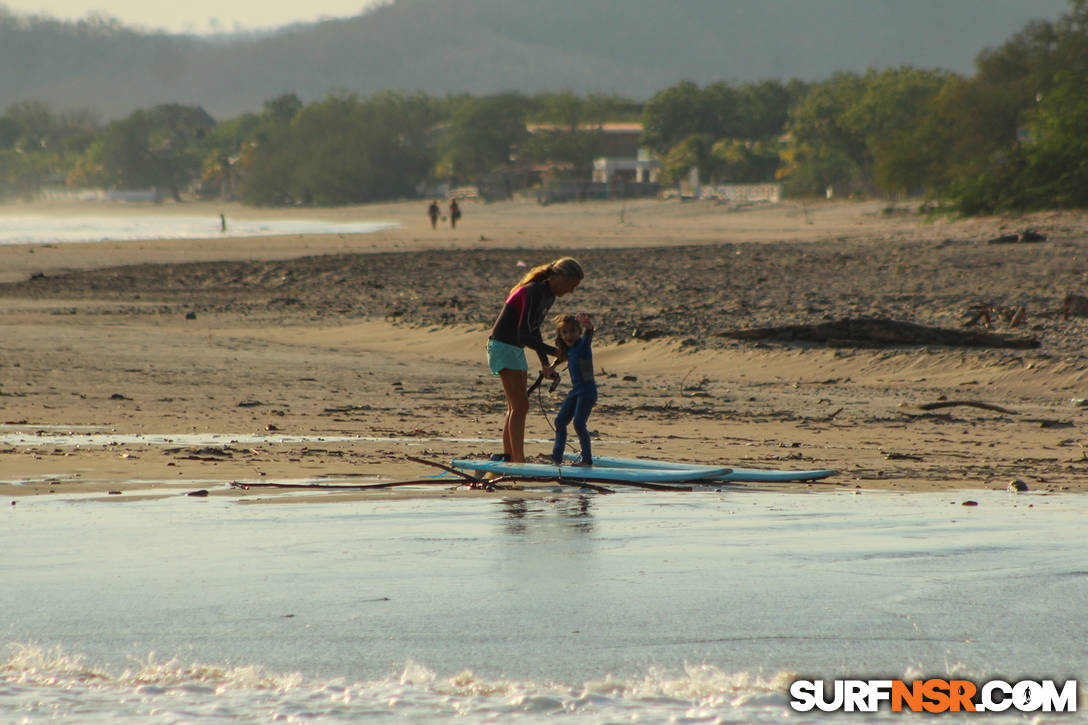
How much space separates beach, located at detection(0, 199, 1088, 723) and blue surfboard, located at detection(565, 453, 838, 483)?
0.27 feet

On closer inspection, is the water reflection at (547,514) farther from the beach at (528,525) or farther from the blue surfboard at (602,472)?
the blue surfboard at (602,472)

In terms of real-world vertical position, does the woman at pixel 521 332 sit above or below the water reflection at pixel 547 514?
above

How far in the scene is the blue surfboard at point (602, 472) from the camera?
802cm

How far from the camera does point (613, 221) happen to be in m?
69.6

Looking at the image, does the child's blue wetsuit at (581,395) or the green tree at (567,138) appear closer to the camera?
the child's blue wetsuit at (581,395)

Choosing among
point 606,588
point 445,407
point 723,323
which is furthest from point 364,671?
point 723,323

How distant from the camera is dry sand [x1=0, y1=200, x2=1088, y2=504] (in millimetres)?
9023

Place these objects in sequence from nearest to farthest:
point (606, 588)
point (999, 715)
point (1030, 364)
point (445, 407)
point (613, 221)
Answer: point (999, 715) < point (606, 588) < point (445, 407) < point (1030, 364) < point (613, 221)

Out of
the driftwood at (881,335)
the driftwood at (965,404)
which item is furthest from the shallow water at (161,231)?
the driftwood at (965,404)

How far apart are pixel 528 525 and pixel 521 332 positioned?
1.82 metres

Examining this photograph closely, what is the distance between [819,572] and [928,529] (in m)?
1.24

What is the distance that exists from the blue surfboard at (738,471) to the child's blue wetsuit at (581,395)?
19cm

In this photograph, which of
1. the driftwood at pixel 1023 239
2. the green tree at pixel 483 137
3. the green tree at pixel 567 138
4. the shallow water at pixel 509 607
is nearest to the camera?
the shallow water at pixel 509 607

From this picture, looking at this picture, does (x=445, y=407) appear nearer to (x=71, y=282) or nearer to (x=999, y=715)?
(x=999, y=715)
